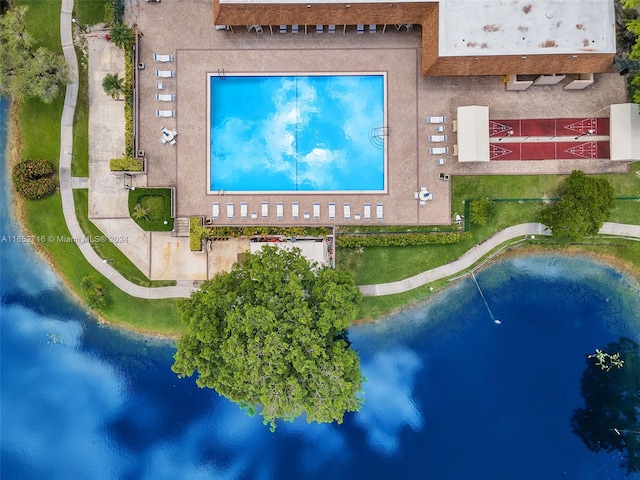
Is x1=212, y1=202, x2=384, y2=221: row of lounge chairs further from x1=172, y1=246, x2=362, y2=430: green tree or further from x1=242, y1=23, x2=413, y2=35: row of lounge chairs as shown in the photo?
x1=242, y1=23, x2=413, y2=35: row of lounge chairs

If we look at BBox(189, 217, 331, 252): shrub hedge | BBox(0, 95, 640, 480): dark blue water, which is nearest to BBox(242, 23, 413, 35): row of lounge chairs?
BBox(189, 217, 331, 252): shrub hedge

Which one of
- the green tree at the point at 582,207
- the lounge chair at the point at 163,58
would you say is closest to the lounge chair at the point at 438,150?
the green tree at the point at 582,207

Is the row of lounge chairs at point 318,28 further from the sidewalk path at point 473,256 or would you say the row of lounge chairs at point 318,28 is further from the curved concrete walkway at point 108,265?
the sidewalk path at point 473,256

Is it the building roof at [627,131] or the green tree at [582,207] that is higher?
the building roof at [627,131]

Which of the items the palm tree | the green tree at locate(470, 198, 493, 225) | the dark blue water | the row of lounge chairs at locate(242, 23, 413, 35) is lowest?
the dark blue water

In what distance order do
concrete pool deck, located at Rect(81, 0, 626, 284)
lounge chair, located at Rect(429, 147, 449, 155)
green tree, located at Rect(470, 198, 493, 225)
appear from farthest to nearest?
concrete pool deck, located at Rect(81, 0, 626, 284) → lounge chair, located at Rect(429, 147, 449, 155) → green tree, located at Rect(470, 198, 493, 225)

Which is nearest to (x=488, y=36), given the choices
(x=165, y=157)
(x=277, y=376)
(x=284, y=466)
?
(x=165, y=157)

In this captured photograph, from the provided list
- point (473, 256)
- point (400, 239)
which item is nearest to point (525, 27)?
point (473, 256)
